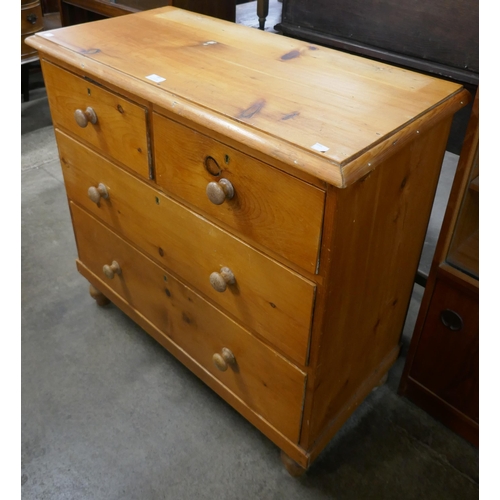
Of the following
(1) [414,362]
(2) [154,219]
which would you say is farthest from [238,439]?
(2) [154,219]

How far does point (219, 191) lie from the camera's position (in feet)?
2.96

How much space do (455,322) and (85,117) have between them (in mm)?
963

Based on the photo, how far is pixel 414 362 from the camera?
4.41 ft

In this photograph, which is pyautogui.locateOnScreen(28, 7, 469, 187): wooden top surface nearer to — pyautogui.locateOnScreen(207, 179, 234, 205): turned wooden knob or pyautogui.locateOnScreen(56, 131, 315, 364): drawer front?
pyautogui.locateOnScreen(207, 179, 234, 205): turned wooden knob

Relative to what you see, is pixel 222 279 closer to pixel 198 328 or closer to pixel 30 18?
pixel 198 328

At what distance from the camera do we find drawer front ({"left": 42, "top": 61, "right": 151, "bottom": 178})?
1.08 meters

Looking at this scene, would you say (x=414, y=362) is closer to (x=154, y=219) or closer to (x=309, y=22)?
(x=154, y=219)

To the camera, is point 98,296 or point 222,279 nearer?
point 222,279

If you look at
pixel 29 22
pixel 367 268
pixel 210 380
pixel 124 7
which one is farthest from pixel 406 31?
pixel 29 22

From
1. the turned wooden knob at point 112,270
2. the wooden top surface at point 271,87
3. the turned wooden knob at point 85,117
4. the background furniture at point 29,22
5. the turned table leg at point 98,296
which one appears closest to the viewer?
the wooden top surface at point 271,87

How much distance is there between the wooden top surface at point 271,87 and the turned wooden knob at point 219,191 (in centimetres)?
10

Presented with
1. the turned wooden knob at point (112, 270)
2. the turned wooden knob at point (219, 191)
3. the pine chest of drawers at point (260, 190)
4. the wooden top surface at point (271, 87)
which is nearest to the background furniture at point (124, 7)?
the pine chest of drawers at point (260, 190)

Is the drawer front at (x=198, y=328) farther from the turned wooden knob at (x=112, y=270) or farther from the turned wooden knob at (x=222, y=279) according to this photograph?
the turned wooden knob at (x=222, y=279)

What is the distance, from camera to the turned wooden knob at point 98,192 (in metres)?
1.29
